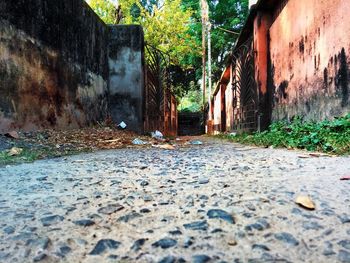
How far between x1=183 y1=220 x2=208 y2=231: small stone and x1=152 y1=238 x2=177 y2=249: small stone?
11cm

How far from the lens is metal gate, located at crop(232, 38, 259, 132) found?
24.5ft

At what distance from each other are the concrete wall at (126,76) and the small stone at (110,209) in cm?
575

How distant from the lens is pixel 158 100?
9.79 m

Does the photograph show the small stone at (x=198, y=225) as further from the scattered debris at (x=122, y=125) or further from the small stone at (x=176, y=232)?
the scattered debris at (x=122, y=125)

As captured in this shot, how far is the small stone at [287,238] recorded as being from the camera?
A: 97 centimetres

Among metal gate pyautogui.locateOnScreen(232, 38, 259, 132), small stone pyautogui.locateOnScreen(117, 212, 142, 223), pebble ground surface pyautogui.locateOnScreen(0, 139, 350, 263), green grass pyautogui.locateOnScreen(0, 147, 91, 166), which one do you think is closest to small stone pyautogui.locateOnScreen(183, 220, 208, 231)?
pebble ground surface pyautogui.locateOnScreen(0, 139, 350, 263)

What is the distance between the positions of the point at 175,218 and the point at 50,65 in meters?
4.11

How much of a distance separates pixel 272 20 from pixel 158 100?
13.8ft

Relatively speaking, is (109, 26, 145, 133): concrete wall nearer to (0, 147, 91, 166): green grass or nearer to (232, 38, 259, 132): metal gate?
(232, 38, 259, 132): metal gate

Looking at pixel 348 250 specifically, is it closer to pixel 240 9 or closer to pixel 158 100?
pixel 158 100

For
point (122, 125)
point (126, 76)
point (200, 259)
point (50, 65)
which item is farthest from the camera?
point (126, 76)

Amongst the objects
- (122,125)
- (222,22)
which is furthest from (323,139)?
(222,22)

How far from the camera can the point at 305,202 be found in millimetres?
1284

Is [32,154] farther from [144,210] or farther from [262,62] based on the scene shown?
[262,62]
